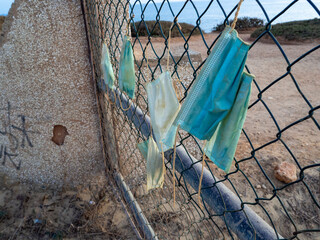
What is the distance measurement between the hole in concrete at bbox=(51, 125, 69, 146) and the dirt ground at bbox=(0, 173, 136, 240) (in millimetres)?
664

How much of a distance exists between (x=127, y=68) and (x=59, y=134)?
1530 mm

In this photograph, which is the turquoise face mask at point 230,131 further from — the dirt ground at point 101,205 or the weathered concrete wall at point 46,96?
the dirt ground at point 101,205

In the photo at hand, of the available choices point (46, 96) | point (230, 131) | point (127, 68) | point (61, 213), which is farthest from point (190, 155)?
point (61, 213)

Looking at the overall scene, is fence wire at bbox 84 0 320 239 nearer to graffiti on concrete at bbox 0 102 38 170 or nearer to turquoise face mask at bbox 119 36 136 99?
turquoise face mask at bbox 119 36 136 99

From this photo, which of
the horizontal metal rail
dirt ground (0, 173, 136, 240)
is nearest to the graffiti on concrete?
dirt ground (0, 173, 136, 240)

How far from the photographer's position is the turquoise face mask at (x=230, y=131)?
1.86 ft

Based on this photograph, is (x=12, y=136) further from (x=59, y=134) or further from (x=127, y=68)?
(x=127, y=68)

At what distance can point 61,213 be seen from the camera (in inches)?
103

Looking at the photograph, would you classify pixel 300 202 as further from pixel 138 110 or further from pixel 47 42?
pixel 47 42

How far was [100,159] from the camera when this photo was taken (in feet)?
8.97

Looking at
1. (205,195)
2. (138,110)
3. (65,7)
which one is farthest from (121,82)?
(65,7)

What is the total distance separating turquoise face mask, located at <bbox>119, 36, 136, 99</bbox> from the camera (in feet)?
4.38

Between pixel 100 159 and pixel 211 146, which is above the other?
pixel 211 146

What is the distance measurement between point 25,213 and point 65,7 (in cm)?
218
